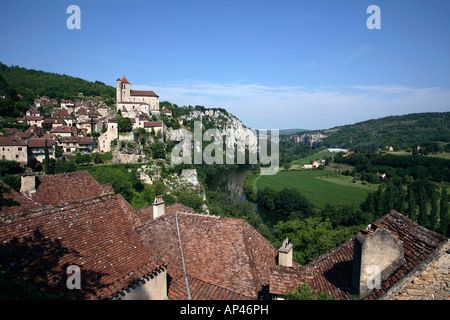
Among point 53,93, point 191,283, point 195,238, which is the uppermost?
point 53,93

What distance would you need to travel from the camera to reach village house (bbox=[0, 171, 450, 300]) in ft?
20.1

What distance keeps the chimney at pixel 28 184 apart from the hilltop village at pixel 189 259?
12.0 feet

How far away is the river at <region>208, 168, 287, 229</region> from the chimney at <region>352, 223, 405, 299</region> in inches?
1675

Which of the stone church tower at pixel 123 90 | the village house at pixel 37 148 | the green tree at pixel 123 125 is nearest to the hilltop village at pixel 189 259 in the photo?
the village house at pixel 37 148

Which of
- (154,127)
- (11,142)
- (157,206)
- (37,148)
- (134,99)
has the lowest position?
(157,206)

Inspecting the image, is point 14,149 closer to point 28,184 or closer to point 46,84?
point 28,184

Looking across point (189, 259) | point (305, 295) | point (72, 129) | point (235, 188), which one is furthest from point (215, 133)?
point (305, 295)

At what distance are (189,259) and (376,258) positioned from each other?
7057 millimetres

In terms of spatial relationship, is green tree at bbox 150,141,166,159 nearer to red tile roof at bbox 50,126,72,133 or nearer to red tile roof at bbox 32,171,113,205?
red tile roof at bbox 50,126,72,133

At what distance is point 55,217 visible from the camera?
7332mm

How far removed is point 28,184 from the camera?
51.5 ft

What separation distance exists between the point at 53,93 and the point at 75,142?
189 ft
